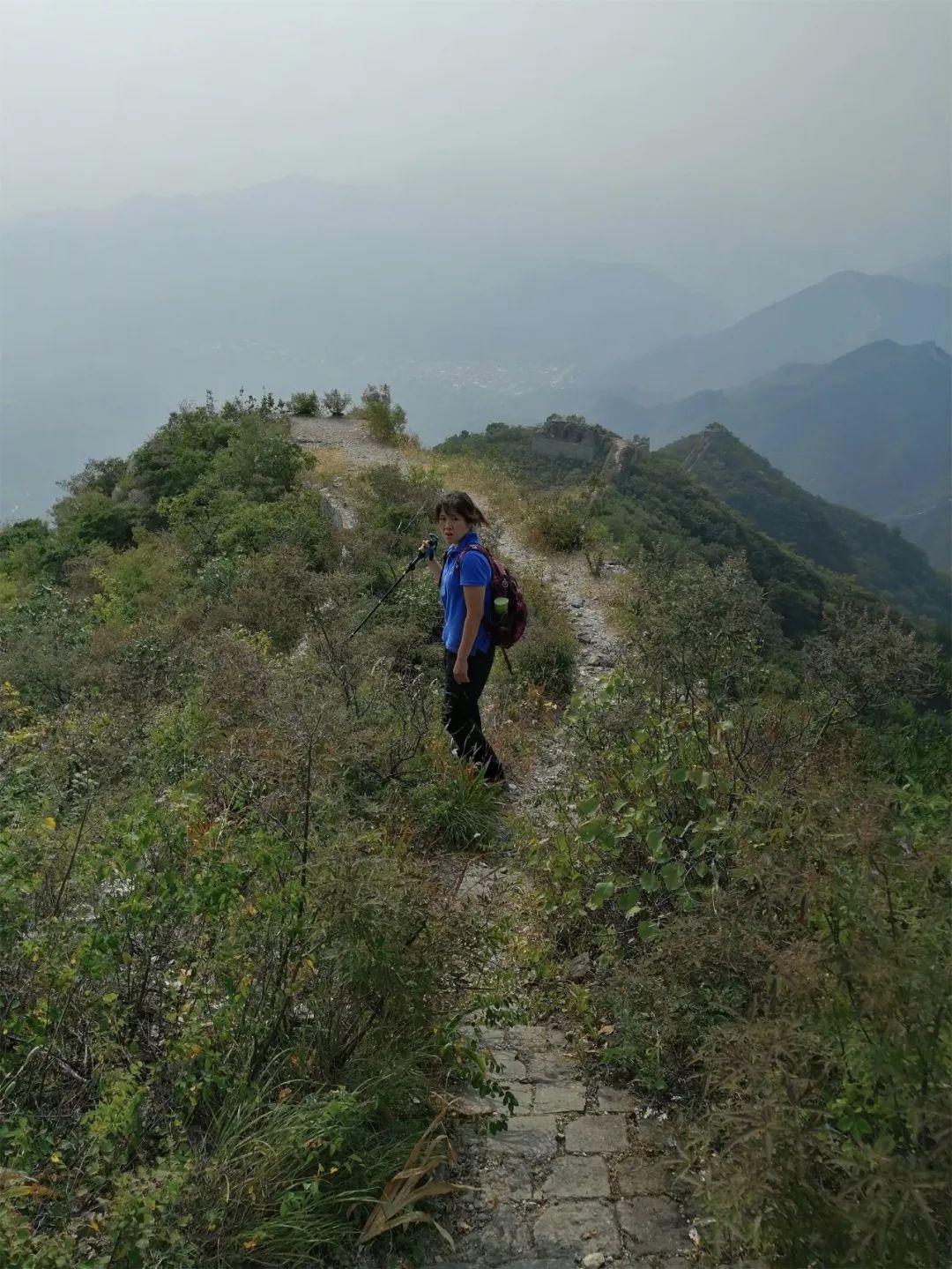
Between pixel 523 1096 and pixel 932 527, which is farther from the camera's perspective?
pixel 932 527

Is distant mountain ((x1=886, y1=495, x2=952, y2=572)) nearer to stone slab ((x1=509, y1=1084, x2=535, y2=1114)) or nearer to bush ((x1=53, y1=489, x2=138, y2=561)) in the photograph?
bush ((x1=53, y1=489, x2=138, y2=561))

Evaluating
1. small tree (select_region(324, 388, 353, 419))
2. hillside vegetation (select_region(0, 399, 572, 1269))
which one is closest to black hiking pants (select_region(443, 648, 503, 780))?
hillside vegetation (select_region(0, 399, 572, 1269))

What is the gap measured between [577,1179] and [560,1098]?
403mm

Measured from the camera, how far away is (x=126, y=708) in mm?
5035

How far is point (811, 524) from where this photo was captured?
58156 millimetres

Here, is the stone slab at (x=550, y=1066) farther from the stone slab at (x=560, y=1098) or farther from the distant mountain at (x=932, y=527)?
the distant mountain at (x=932, y=527)

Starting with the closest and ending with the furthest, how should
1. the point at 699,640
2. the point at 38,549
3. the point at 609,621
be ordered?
the point at 699,640 → the point at 609,621 → the point at 38,549

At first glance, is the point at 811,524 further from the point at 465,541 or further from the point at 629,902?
the point at 629,902

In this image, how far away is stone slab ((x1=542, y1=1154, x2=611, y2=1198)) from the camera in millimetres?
2494

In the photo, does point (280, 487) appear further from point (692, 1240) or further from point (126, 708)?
point (692, 1240)

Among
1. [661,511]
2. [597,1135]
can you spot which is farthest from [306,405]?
[597,1135]

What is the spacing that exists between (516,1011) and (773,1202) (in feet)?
4.50

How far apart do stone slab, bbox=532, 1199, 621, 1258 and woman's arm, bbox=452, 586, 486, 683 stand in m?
2.95

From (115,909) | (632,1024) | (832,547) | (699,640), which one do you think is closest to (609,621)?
(699,640)
